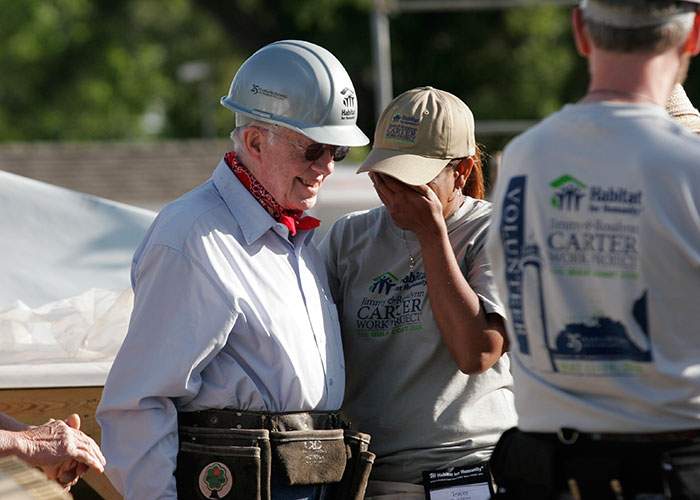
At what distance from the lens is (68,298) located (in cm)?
470

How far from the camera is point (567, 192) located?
259 cm

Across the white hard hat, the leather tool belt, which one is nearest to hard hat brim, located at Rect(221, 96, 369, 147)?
the white hard hat

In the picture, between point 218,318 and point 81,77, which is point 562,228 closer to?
point 218,318

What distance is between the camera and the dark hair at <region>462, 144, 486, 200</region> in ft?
12.6

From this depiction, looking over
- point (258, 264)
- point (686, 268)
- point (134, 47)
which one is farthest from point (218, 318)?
point (134, 47)

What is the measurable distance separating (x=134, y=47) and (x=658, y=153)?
104 ft

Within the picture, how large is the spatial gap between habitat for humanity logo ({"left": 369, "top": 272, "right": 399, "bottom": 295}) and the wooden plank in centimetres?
88

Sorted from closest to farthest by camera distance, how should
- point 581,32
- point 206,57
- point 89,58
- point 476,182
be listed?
point 581,32
point 476,182
point 206,57
point 89,58

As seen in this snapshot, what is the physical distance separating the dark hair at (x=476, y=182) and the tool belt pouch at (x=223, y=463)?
0.95 metres

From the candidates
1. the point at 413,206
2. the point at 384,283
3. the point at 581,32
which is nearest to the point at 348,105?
the point at 413,206

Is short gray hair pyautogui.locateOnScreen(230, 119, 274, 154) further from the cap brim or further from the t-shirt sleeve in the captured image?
the t-shirt sleeve

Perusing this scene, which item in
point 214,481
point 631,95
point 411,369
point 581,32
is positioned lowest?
point 214,481

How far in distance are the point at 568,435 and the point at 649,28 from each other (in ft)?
2.46

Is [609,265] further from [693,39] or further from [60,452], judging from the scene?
[60,452]
